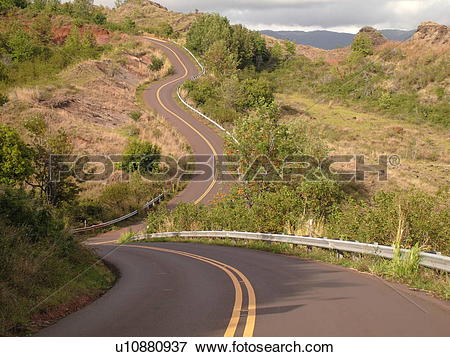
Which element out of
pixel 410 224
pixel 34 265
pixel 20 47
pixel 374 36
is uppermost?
pixel 374 36

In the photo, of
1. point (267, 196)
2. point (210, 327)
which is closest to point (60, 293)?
point (210, 327)

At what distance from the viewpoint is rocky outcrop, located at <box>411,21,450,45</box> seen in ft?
273

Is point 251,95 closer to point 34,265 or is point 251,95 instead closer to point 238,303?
point 34,265

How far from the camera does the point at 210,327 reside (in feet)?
22.8

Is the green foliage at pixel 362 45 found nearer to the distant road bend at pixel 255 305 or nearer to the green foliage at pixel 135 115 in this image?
the green foliage at pixel 135 115

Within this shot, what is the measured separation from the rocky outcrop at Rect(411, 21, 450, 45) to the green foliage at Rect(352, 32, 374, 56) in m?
8.84

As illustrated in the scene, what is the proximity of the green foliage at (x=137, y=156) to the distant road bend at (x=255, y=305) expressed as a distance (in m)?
27.9

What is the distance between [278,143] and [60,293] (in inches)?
869

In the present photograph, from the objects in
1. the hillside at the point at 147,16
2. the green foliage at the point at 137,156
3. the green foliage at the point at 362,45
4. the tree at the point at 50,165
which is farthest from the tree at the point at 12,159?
the hillside at the point at 147,16

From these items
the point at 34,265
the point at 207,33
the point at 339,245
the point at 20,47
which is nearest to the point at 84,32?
the point at 20,47

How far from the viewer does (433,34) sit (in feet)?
280

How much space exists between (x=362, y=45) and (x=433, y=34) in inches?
546

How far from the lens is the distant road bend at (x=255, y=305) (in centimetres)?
677
